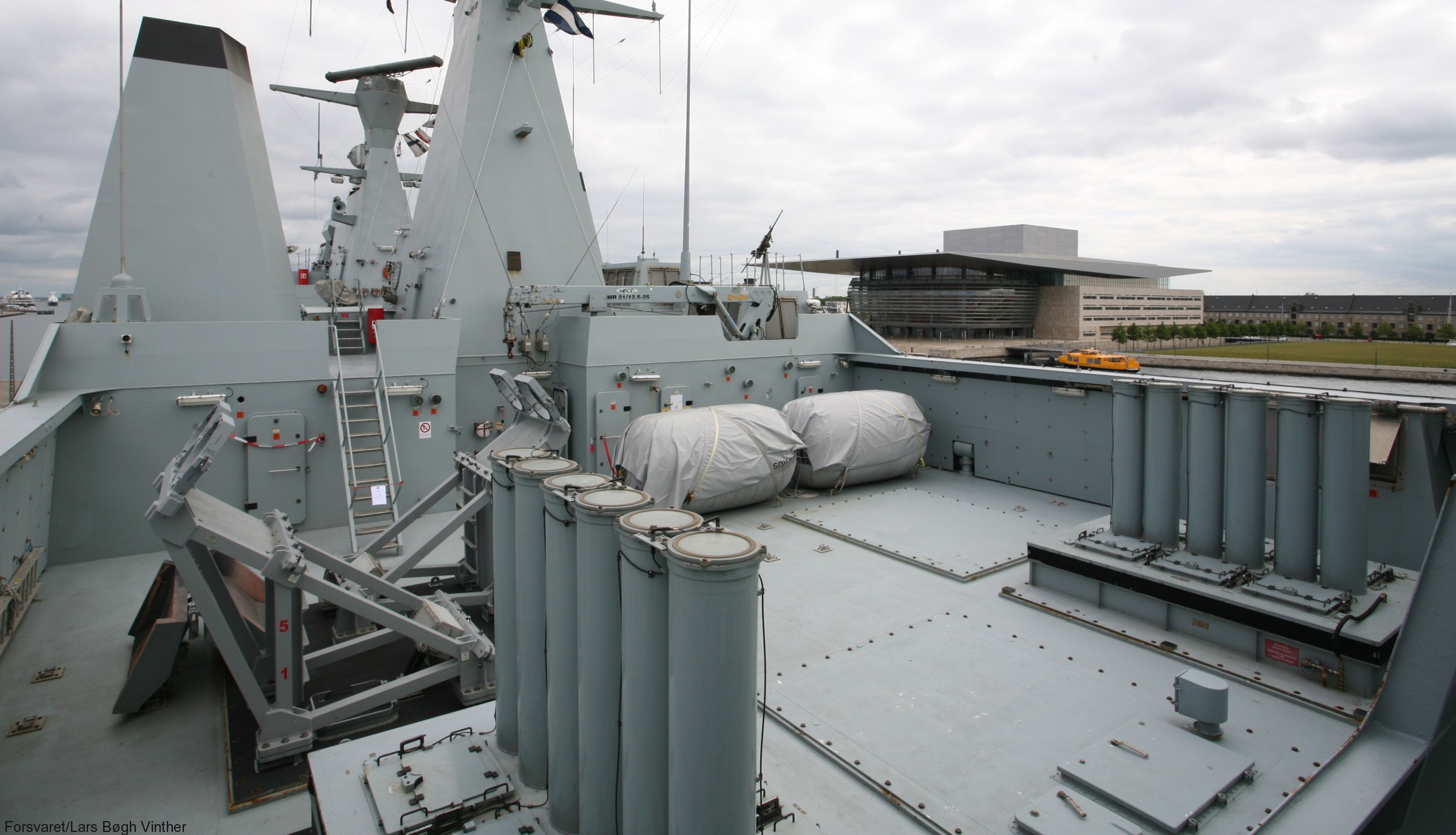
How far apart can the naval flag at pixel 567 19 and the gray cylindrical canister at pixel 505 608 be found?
351 inches

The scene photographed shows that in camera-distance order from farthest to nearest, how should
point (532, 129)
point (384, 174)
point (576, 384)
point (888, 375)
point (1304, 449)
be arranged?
point (384, 174), point (888, 375), point (532, 129), point (576, 384), point (1304, 449)

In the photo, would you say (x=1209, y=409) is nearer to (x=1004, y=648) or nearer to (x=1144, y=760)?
(x=1004, y=648)

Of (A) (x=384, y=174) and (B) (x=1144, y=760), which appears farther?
(A) (x=384, y=174)

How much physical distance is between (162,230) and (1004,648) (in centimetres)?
943

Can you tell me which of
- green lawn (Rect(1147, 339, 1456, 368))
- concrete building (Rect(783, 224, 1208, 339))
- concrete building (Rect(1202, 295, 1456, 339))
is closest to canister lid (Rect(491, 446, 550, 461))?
green lawn (Rect(1147, 339, 1456, 368))

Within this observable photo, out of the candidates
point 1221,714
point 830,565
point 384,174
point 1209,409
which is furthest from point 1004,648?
point 384,174

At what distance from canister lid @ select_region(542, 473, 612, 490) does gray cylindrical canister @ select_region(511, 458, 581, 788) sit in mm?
77

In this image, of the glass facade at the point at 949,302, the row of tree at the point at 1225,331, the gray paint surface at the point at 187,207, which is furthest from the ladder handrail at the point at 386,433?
the glass facade at the point at 949,302

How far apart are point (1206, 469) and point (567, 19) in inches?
388

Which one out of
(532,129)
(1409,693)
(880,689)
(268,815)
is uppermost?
(532,129)

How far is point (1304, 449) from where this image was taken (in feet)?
15.7

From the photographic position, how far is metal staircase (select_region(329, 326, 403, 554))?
7172mm

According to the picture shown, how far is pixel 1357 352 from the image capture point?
24219mm

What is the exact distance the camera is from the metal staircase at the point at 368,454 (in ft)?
23.5
